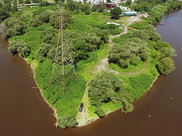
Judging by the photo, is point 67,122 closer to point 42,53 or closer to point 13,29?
point 42,53

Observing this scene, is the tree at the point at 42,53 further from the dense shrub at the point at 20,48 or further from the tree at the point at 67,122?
the tree at the point at 67,122

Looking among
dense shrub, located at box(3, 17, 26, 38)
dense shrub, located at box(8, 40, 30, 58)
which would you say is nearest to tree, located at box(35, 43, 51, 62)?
dense shrub, located at box(8, 40, 30, 58)

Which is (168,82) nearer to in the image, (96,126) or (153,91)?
(153,91)

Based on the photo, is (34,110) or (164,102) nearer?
(34,110)

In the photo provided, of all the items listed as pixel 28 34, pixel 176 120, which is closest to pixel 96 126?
pixel 176 120

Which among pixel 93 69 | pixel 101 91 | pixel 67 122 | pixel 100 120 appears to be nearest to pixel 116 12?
pixel 93 69

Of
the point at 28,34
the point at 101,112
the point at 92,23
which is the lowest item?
the point at 101,112

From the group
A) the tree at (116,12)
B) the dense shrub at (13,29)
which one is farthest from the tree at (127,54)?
the tree at (116,12)

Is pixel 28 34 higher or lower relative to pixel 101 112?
higher

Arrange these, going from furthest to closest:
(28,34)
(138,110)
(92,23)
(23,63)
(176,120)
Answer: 1. (92,23)
2. (28,34)
3. (23,63)
4. (138,110)
5. (176,120)
